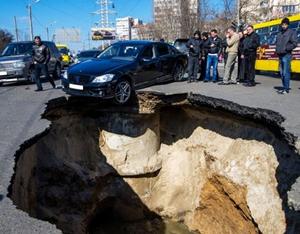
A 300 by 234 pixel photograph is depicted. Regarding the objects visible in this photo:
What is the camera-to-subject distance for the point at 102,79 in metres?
8.39

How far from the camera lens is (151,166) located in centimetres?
1029

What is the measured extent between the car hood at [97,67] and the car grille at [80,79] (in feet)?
0.37

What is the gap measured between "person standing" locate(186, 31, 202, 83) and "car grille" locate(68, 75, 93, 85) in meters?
4.64

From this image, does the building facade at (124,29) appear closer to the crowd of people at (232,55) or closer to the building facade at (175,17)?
the building facade at (175,17)

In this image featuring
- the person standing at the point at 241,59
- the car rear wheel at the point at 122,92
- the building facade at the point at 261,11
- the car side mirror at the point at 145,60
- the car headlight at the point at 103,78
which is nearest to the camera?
the car headlight at the point at 103,78

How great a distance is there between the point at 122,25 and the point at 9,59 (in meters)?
63.6

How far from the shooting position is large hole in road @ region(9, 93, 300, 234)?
7715 mm

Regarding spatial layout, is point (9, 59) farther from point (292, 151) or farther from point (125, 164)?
point (292, 151)

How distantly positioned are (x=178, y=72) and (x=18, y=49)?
24.2ft

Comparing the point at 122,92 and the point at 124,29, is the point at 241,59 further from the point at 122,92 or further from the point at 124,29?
the point at 124,29

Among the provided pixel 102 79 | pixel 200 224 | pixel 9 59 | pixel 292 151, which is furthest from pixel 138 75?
pixel 9 59

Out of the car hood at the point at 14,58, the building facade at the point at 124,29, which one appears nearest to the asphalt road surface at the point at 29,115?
the car hood at the point at 14,58

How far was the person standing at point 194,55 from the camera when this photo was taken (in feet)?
39.1

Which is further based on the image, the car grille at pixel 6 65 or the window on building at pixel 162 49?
the car grille at pixel 6 65
